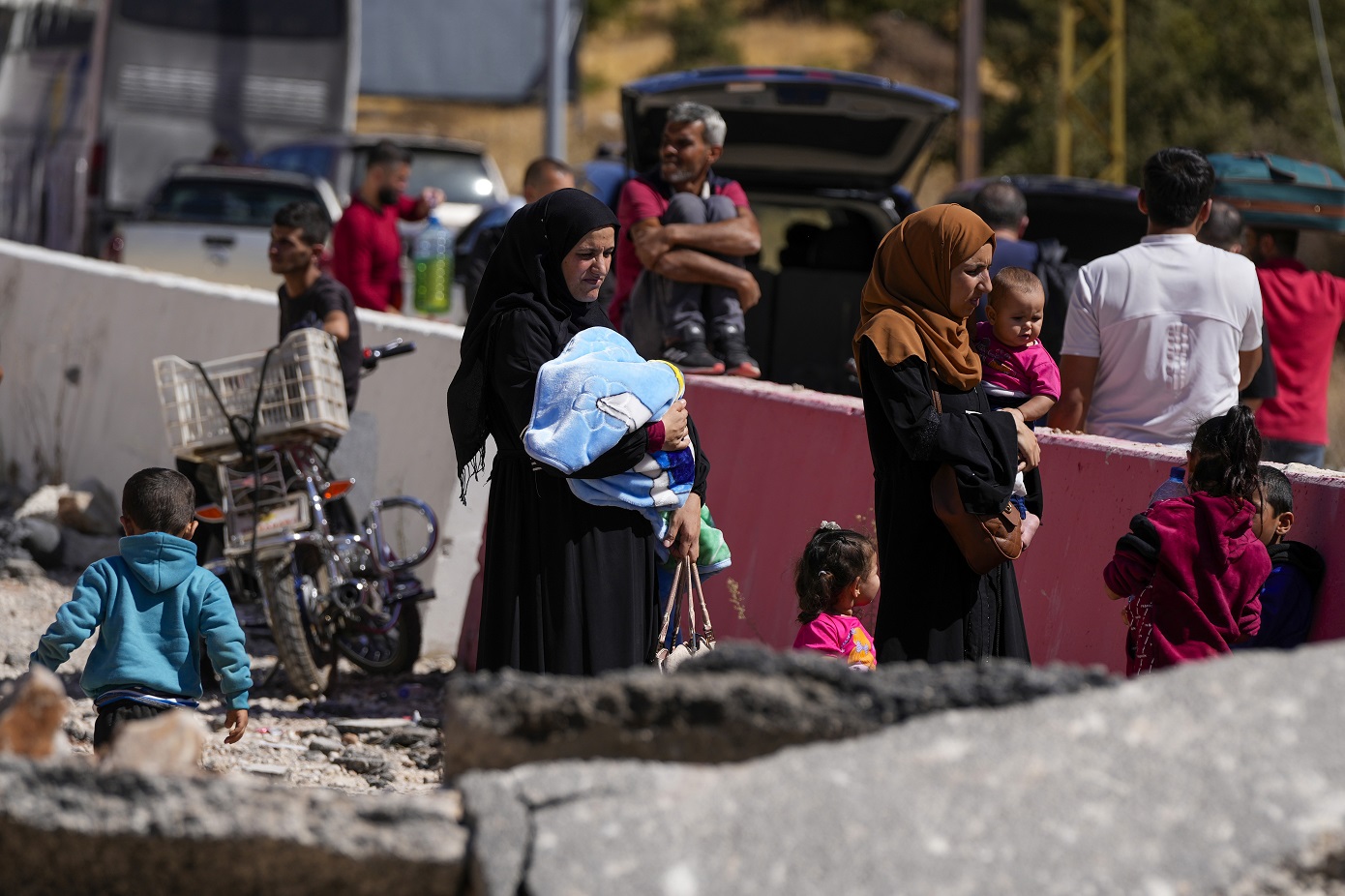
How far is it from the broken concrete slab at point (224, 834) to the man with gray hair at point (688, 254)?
457cm

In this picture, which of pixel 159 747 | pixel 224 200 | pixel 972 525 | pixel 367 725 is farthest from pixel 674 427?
pixel 224 200

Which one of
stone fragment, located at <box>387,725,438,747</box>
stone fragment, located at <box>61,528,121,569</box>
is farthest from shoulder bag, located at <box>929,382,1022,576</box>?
stone fragment, located at <box>61,528,121,569</box>

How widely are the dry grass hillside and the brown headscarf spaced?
4021 centimetres

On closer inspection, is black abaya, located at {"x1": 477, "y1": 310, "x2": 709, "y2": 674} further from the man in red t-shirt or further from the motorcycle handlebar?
the man in red t-shirt

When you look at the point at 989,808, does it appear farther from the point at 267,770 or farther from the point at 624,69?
the point at 624,69

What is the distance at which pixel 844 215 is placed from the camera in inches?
409

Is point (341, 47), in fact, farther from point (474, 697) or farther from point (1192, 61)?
point (1192, 61)

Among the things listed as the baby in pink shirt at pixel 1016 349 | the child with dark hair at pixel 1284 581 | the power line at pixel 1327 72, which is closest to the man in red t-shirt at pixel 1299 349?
the baby in pink shirt at pixel 1016 349

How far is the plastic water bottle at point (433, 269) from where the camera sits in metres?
11.2

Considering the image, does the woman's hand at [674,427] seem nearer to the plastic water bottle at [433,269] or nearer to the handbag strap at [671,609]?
the handbag strap at [671,609]

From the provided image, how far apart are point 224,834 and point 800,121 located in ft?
23.4

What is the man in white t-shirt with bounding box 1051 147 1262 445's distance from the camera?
5461 mm

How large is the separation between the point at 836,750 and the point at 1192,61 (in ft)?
128

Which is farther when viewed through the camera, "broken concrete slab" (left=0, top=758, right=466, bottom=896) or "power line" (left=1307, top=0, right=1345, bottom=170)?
"power line" (left=1307, top=0, right=1345, bottom=170)
